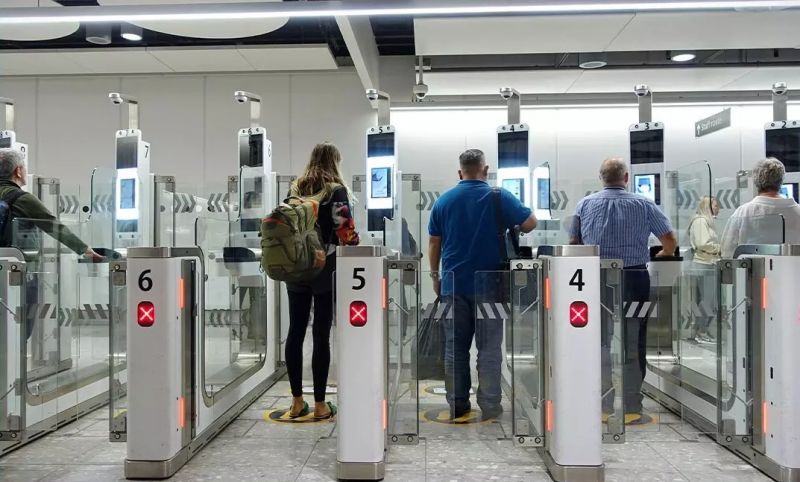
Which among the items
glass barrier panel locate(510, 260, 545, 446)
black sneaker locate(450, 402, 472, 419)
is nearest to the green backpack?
glass barrier panel locate(510, 260, 545, 446)

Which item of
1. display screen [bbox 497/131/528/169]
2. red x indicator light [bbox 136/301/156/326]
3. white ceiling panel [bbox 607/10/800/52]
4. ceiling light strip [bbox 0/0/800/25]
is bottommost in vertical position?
red x indicator light [bbox 136/301/156/326]

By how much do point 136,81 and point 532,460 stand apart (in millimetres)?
6078

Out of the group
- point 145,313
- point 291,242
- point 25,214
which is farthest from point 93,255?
point 291,242

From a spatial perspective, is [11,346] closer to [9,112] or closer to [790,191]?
[9,112]

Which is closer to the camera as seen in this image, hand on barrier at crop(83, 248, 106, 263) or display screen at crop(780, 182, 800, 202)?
hand on barrier at crop(83, 248, 106, 263)

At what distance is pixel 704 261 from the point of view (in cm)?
387

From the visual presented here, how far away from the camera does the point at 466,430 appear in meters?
3.37

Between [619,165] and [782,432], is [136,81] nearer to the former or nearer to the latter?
[619,165]

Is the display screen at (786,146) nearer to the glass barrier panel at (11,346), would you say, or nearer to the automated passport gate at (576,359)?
the automated passport gate at (576,359)

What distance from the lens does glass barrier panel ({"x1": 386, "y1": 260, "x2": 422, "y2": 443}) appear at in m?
3.00

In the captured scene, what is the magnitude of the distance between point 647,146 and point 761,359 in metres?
1.86

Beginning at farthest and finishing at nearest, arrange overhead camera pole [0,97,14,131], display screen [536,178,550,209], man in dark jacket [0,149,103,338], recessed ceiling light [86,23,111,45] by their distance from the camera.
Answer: recessed ceiling light [86,23,111,45]
overhead camera pole [0,97,14,131]
display screen [536,178,550,209]
man in dark jacket [0,149,103,338]

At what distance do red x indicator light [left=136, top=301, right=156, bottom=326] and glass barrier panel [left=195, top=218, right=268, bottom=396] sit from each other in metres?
0.46

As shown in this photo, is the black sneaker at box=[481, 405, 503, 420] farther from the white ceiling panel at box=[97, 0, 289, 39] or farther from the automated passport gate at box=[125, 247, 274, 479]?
the white ceiling panel at box=[97, 0, 289, 39]
